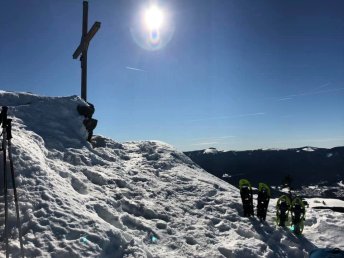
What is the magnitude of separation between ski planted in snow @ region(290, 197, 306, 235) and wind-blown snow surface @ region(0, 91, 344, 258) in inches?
16.7

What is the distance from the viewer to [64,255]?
7.08 m

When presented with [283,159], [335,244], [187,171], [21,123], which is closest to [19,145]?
[21,123]

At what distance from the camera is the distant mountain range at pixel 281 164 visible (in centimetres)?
17762

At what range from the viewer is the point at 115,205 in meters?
10.4

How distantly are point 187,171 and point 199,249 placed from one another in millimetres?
5840

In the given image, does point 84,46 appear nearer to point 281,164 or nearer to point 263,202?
point 263,202

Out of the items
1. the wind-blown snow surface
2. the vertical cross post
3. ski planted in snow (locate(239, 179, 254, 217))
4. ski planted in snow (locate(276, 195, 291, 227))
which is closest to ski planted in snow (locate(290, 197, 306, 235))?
ski planted in snow (locate(276, 195, 291, 227))

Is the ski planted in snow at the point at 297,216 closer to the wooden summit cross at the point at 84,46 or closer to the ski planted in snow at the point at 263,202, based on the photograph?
the ski planted in snow at the point at 263,202

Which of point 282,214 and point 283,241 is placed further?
point 282,214

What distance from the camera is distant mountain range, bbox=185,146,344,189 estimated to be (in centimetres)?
17762

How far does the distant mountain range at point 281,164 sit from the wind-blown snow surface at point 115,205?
162m

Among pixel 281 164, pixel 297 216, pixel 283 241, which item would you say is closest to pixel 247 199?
pixel 297 216

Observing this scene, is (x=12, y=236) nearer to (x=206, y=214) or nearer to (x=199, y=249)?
(x=199, y=249)

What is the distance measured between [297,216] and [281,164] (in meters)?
188
